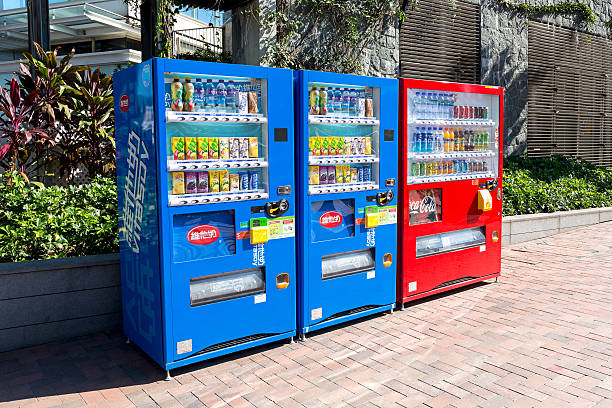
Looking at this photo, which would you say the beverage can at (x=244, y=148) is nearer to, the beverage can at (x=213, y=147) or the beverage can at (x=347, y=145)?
the beverage can at (x=213, y=147)

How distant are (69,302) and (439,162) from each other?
4.11 meters

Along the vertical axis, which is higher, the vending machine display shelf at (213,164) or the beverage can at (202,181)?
the vending machine display shelf at (213,164)

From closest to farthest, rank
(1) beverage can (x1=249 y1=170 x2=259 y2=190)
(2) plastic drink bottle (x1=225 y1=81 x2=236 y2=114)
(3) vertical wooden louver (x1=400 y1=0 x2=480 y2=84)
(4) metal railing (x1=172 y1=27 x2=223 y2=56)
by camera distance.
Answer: (2) plastic drink bottle (x1=225 y1=81 x2=236 y2=114) < (1) beverage can (x1=249 y1=170 x2=259 y2=190) < (3) vertical wooden louver (x1=400 y1=0 x2=480 y2=84) < (4) metal railing (x1=172 y1=27 x2=223 y2=56)

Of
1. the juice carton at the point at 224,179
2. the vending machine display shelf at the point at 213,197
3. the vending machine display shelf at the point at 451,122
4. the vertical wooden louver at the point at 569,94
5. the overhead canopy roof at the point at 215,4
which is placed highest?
the overhead canopy roof at the point at 215,4

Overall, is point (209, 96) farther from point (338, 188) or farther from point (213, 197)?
point (338, 188)

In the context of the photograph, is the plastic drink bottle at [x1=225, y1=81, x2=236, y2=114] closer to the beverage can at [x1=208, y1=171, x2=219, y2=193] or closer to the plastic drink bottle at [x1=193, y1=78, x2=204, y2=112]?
the plastic drink bottle at [x1=193, y1=78, x2=204, y2=112]

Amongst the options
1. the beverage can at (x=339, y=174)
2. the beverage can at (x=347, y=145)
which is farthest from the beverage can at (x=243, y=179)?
the beverage can at (x=347, y=145)

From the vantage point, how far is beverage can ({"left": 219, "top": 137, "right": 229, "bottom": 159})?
14.4 ft

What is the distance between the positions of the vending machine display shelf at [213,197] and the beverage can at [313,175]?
540 millimetres

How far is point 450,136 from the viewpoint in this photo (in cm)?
617

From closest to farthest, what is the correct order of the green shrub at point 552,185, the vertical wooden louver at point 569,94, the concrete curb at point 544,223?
the concrete curb at point 544,223 → the green shrub at point 552,185 → the vertical wooden louver at point 569,94

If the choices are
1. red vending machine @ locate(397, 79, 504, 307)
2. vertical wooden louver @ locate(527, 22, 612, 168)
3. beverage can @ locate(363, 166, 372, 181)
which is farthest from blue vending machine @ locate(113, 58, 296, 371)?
vertical wooden louver @ locate(527, 22, 612, 168)

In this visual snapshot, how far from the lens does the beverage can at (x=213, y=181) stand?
4.37 metres

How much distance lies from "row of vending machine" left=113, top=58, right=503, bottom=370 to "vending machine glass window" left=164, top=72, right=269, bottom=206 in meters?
0.01
